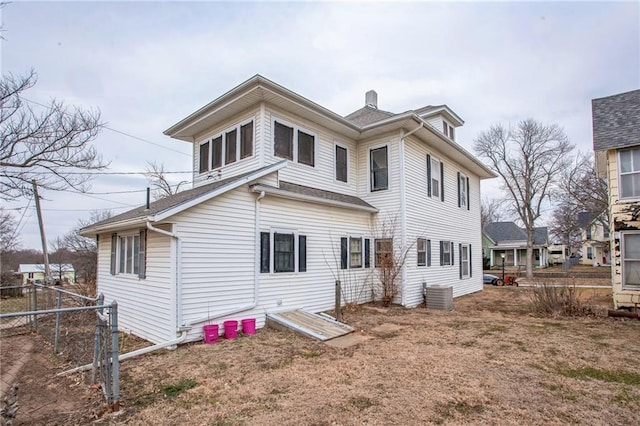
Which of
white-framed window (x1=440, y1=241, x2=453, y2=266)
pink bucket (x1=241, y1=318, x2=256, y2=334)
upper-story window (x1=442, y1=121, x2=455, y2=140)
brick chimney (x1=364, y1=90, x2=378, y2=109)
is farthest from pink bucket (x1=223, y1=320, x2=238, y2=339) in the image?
brick chimney (x1=364, y1=90, x2=378, y2=109)

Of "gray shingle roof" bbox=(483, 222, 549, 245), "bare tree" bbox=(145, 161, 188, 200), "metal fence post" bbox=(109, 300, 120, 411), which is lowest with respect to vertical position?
"metal fence post" bbox=(109, 300, 120, 411)

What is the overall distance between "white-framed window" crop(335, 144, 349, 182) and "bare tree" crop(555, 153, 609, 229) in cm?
1967

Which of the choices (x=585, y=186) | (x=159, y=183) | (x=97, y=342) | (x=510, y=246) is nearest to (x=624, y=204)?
(x=97, y=342)

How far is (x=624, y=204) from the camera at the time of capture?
378 inches

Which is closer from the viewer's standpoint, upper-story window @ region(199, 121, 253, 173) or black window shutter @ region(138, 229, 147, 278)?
black window shutter @ region(138, 229, 147, 278)

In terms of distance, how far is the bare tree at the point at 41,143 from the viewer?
506 inches

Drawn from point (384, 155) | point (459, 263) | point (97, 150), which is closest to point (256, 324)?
point (384, 155)

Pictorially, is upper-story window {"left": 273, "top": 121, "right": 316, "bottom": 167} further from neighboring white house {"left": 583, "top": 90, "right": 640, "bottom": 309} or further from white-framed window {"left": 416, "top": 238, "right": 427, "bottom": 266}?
neighboring white house {"left": 583, "top": 90, "right": 640, "bottom": 309}

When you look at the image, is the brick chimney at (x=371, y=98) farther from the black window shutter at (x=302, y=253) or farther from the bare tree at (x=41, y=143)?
the bare tree at (x=41, y=143)

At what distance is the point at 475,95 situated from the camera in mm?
15289

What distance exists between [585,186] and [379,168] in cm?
1948

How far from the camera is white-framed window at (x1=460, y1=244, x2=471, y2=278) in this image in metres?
14.8

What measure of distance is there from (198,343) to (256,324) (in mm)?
1425

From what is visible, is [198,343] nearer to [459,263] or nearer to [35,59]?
[459,263]
